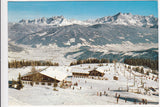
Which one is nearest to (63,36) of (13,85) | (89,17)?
(89,17)

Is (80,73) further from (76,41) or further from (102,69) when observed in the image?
(76,41)

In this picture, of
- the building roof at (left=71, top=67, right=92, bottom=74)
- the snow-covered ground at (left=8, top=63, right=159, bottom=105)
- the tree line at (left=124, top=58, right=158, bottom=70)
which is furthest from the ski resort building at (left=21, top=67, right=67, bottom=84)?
the tree line at (left=124, top=58, right=158, bottom=70)

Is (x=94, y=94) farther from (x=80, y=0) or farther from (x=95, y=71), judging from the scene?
(x=80, y=0)

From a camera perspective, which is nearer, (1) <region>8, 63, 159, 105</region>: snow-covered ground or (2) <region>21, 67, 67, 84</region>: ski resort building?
(1) <region>8, 63, 159, 105</region>: snow-covered ground

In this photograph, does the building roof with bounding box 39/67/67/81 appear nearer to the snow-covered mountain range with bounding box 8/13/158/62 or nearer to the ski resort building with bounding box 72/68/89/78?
the ski resort building with bounding box 72/68/89/78

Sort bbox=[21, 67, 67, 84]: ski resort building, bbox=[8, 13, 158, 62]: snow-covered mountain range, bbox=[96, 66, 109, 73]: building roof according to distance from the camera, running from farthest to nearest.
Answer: bbox=[8, 13, 158, 62]: snow-covered mountain range
bbox=[96, 66, 109, 73]: building roof
bbox=[21, 67, 67, 84]: ski resort building

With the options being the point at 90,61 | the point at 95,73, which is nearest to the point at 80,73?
the point at 95,73
